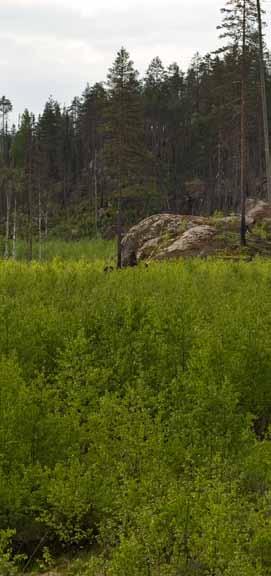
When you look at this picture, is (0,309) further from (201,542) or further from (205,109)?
(205,109)

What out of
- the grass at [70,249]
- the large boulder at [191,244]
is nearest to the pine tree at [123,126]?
the large boulder at [191,244]

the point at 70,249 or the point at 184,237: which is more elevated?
the point at 184,237

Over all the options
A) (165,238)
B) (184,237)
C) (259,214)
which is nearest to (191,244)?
(184,237)

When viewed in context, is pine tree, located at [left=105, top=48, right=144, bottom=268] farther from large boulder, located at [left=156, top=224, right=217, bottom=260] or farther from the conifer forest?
the conifer forest

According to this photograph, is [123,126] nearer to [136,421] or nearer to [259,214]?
[259,214]

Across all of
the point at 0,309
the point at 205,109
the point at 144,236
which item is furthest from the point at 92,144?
the point at 0,309

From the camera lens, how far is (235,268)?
52.6ft

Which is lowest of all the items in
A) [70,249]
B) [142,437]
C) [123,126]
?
[142,437]

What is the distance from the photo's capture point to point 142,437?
5.91 m

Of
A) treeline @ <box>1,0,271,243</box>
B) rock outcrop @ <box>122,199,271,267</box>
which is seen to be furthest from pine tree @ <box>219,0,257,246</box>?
treeline @ <box>1,0,271,243</box>

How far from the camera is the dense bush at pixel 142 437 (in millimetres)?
Result: 4480

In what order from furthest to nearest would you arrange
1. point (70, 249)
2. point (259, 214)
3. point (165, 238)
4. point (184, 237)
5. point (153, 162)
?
1. point (153, 162)
2. point (70, 249)
3. point (259, 214)
4. point (165, 238)
5. point (184, 237)

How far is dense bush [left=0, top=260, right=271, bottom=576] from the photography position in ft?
14.7

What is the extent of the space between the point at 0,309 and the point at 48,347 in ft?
4.06
